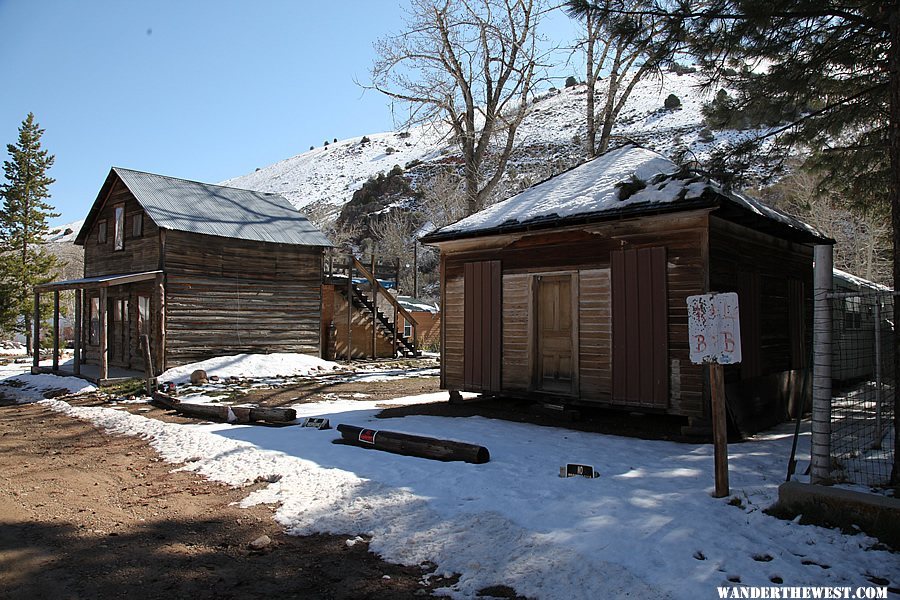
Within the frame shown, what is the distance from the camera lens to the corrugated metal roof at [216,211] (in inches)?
756

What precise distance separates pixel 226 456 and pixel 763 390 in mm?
8893

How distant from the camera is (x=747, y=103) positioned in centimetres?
→ 925

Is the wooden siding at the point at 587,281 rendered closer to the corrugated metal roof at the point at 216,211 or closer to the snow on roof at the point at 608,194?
the snow on roof at the point at 608,194

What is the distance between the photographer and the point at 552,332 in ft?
36.1

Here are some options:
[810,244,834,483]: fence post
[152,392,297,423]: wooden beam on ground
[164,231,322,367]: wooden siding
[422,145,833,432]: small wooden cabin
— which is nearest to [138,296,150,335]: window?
[164,231,322,367]: wooden siding

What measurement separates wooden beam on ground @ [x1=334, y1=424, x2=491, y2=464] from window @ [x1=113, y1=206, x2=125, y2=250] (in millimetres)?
15771

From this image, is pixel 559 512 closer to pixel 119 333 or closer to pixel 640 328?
pixel 640 328

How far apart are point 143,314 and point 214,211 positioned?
4.33 meters

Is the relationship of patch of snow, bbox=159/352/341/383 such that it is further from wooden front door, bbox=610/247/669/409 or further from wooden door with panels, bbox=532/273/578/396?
wooden front door, bbox=610/247/669/409

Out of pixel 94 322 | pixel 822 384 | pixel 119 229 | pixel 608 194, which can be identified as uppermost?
pixel 119 229

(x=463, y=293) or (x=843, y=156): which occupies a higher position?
(x=843, y=156)

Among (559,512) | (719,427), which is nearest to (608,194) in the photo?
(719,427)

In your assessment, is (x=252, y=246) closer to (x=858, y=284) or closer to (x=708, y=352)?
(x=708, y=352)

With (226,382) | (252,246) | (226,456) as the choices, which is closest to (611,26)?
(226,456)
